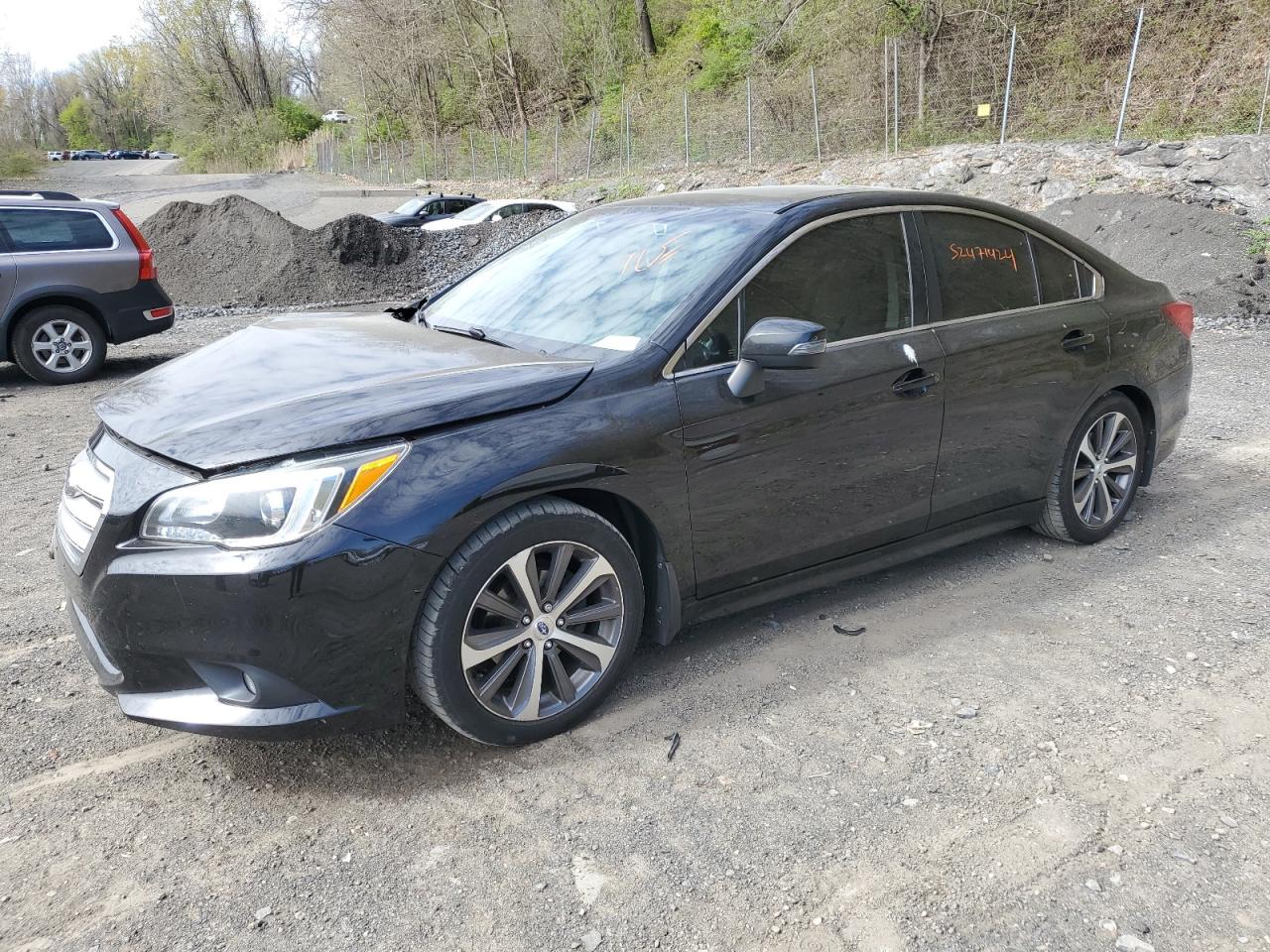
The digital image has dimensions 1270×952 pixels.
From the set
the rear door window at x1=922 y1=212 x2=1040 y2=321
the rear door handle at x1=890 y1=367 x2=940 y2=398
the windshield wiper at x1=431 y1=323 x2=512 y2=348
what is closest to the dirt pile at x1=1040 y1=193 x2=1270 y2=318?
the rear door window at x1=922 y1=212 x2=1040 y2=321

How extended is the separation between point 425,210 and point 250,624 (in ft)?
79.9

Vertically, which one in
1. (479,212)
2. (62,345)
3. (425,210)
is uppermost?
(62,345)

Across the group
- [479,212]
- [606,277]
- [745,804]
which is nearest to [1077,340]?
[606,277]

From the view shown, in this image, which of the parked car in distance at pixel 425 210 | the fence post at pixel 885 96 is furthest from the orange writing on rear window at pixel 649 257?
the parked car in distance at pixel 425 210

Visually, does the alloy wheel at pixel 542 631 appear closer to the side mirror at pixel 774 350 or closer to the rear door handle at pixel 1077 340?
the side mirror at pixel 774 350

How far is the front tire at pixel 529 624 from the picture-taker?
2.91 meters

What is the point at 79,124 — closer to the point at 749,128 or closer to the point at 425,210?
the point at 425,210

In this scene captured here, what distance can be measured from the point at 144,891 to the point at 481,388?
1627mm

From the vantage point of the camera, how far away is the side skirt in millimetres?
3619

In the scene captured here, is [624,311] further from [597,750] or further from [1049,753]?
[1049,753]

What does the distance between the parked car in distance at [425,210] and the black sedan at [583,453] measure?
21.2 meters

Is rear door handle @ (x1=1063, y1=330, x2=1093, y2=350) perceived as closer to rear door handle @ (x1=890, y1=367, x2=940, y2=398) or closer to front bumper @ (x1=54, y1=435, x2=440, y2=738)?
rear door handle @ (x1=890, y1=367, x2=940, y2=398)

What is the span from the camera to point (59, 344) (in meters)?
9.68

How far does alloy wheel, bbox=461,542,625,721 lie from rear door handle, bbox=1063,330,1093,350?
2.53m
